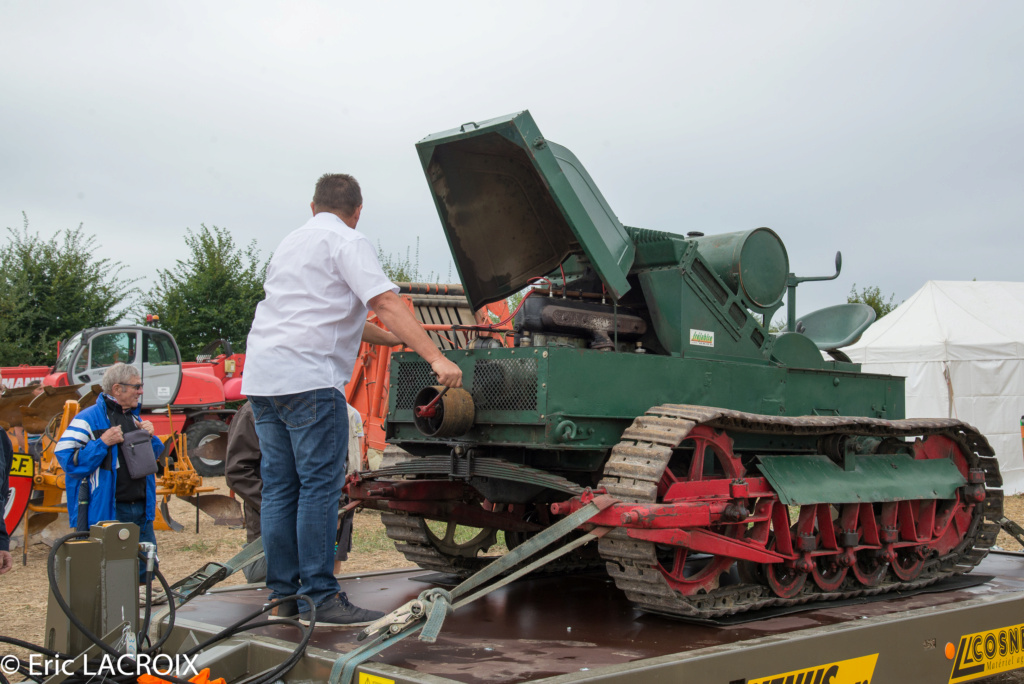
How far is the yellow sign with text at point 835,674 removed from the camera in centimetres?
397

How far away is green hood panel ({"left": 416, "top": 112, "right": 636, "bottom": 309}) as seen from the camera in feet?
16.7

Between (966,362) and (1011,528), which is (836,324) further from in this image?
(966,362)

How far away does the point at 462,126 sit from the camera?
525 cm

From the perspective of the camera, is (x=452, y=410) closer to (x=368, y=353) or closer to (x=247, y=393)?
(x=247, y=393)

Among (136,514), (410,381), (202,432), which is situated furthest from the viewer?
(202,432)

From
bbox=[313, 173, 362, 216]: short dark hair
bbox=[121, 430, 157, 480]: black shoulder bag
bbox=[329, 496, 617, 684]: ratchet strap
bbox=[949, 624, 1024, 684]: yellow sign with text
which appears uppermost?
bbox=[313, 173, 362, 216]: short dark hair

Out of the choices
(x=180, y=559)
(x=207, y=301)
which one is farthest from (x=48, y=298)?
(x=180, y=559)

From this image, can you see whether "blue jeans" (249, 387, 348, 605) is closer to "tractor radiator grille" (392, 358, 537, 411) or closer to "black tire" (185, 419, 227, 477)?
"tractor radiator grille" (392, 358, 537, 411)

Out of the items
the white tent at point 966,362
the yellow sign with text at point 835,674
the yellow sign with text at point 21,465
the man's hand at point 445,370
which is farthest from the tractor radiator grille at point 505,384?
the white tent at point 966,362

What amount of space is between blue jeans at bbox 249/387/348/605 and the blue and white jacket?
2041 millimetres

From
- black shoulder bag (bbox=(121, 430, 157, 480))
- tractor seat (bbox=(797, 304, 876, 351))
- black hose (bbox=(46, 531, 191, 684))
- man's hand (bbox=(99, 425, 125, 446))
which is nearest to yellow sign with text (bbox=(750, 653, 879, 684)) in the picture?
black hose (bbox=(46, 531, 191, 684))

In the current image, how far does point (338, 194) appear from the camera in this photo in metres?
4.50

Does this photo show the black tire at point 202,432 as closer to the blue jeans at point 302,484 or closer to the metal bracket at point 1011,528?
the blue jeans at point 302,484

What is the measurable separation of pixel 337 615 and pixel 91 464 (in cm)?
253
